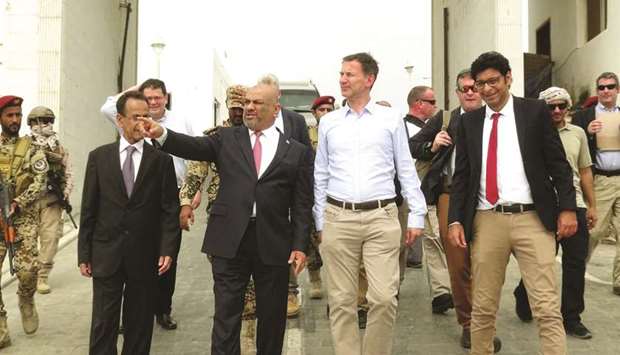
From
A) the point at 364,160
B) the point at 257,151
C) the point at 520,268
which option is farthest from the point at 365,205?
the point at 520,268

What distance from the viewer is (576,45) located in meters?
17.2

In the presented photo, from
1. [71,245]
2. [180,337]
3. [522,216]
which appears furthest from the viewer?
[71,245]

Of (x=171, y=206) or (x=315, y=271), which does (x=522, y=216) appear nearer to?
(x=171, y=206)

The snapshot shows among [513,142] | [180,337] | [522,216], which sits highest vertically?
[513,142]

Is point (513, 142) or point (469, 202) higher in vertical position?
point (513, 142)

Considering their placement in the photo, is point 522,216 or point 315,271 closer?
point 522,216

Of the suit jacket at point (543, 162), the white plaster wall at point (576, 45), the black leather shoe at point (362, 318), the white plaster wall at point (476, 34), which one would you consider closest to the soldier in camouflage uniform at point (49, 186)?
the black leather shoe at point (362, 318)

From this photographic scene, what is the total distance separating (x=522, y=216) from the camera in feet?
13.5

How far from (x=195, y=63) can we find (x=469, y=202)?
78.0ft

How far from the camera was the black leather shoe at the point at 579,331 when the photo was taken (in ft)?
17.2

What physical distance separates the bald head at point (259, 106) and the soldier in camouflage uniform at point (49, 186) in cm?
375

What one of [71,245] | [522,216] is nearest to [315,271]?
[522,216]

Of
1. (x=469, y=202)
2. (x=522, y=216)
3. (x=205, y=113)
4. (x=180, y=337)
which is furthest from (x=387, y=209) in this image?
(x=205, y=113)

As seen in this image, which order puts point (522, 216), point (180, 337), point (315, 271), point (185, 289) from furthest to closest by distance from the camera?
point (185, 289)
point (315, 271)
point (180, 337)
point (522, 216)
